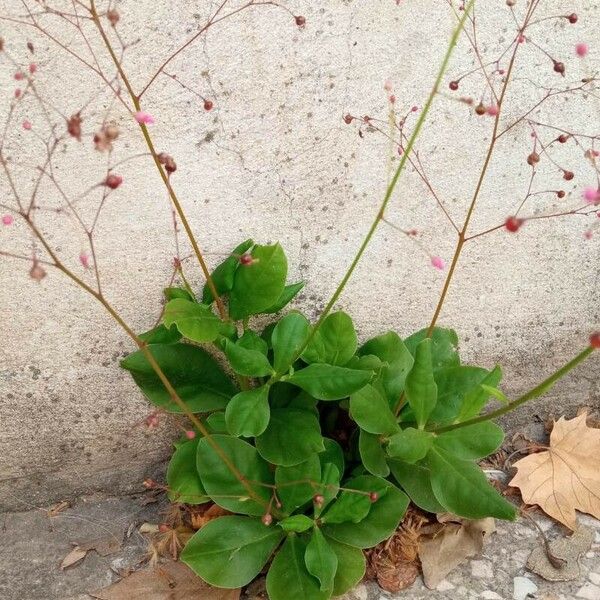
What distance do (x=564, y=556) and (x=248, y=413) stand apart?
0.73 metres

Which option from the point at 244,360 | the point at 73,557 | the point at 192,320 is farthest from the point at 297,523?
the point at 73,557

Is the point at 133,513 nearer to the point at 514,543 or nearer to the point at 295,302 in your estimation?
the point at 295,302

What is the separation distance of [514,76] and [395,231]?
14.9 inches

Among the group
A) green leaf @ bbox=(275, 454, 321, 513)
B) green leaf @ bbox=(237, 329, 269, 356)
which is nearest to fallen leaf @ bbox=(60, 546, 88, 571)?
green leaf @ bbox=(275, 454, 321, 513)

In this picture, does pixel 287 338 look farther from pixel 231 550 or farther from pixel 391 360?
pixel 231 550

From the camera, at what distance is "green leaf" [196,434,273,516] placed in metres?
1.32

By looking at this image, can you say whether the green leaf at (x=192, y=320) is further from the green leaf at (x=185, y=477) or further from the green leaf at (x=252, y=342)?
the green leaf at (x=185, y=477)

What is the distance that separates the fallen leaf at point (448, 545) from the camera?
140 cm

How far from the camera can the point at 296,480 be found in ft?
4.33

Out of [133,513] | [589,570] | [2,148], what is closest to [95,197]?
[2,148]

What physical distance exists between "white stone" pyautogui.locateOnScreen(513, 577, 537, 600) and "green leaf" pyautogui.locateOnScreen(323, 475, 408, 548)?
12.1 inches

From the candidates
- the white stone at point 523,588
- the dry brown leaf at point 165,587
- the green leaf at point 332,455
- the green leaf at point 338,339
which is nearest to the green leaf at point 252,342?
the green leaf at point 338,339

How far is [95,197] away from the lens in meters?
1.29

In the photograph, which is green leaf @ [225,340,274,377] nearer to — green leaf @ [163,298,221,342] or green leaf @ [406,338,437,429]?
green leaf @ [163,298,221,342]
